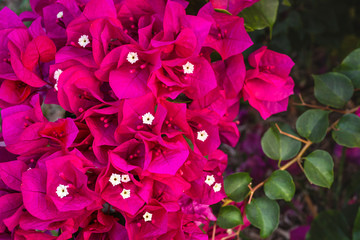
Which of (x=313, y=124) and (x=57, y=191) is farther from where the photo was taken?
(x=313, y=124)

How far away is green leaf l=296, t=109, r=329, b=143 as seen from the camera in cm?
74

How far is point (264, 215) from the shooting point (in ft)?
2.29

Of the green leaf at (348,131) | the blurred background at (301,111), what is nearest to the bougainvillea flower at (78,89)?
the green leaf at (348,131)

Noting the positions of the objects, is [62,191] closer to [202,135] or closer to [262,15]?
[202,135]

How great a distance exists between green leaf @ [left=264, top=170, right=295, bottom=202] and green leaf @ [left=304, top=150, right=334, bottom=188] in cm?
5

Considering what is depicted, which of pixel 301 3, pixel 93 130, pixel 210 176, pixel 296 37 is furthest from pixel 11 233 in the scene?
pixel 301 3

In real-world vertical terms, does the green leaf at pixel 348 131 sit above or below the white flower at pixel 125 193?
below

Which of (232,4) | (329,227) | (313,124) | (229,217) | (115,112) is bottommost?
(329,227)

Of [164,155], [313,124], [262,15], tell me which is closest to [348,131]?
[313,124]

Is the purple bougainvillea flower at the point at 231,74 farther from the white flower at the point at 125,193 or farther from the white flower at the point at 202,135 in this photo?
the white flower at the point at 125,193

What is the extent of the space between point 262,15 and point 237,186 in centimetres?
32

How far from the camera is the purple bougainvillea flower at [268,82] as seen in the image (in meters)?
0.63

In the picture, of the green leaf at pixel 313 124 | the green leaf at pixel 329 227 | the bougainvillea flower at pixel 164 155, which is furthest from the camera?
the green leaf at pixel 329 227

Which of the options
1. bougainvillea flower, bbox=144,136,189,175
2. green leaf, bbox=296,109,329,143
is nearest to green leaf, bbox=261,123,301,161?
green leaf, bbox=296,109,329,143
